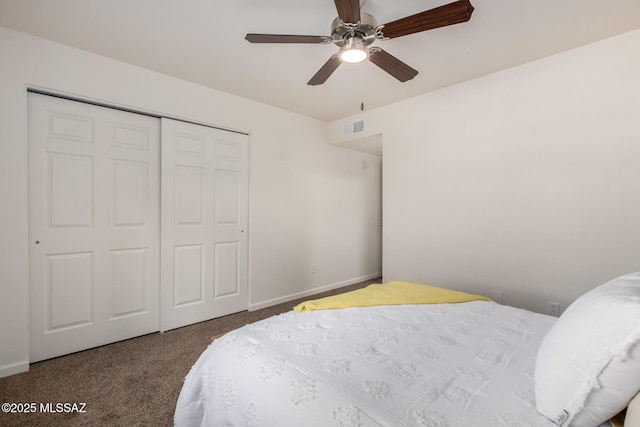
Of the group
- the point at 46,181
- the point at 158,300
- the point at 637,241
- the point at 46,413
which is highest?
the point at 46,181

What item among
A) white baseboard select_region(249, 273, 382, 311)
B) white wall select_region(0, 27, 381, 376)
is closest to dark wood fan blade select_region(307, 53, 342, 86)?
white wall select_region(0, 27, 381, 376)

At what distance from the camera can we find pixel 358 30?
5.63 feet

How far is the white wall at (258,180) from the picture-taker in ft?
6.90

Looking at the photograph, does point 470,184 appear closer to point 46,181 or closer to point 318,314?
point 318,314

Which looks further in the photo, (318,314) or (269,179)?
(269,179)

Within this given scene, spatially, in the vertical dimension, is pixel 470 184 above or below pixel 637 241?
above

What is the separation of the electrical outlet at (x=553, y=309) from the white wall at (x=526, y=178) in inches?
1.6

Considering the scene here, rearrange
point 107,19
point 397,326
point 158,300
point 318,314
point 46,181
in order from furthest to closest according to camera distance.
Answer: point 158,300 → point 46,181 → point 107,19 → point 318,314 → point 397,326

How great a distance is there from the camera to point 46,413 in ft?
5.59

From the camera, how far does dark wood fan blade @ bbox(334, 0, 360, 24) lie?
1.44 metres

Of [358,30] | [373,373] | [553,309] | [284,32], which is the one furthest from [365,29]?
[553,309]

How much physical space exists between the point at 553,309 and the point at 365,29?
8.58ft

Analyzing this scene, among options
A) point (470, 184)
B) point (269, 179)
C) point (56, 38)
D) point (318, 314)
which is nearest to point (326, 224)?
point (269, 179)

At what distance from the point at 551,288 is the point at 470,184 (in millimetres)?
1130
